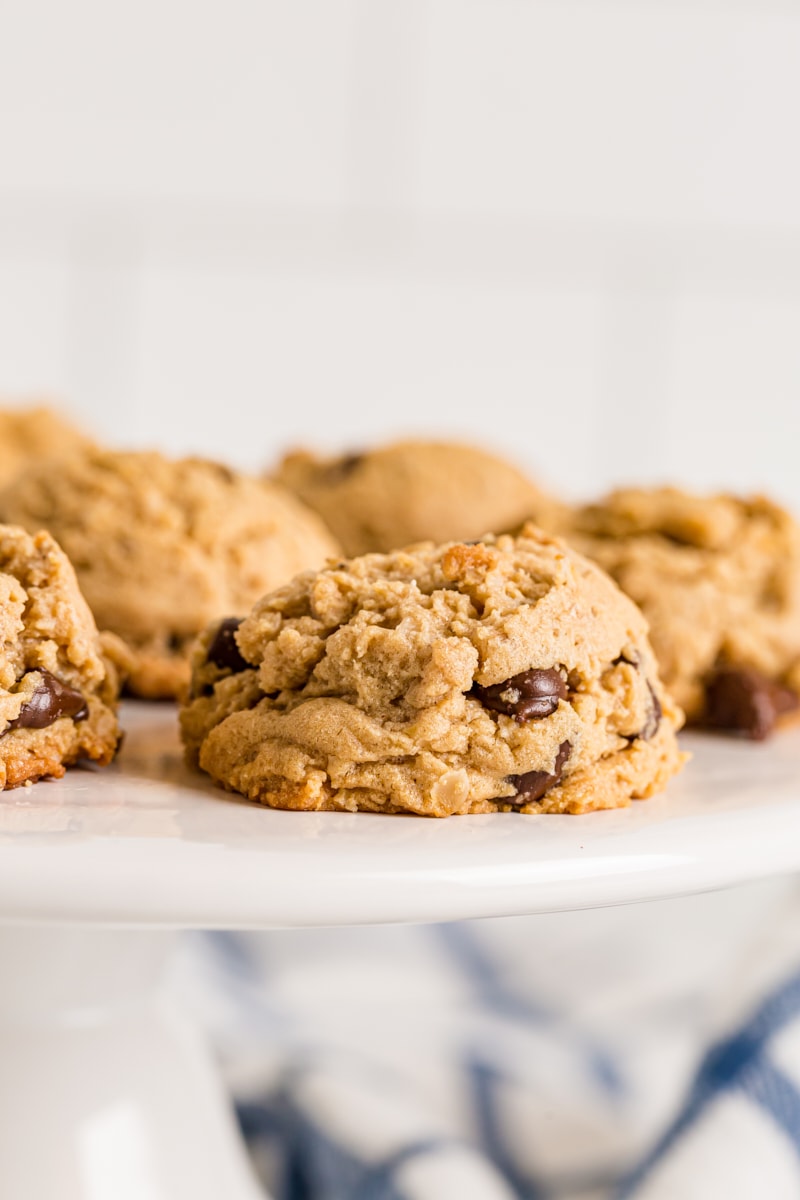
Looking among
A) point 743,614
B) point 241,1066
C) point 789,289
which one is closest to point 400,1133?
point 241,1066

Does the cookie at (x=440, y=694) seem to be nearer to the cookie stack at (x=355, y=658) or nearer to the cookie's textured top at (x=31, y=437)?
the cookie stack at (x=355, y=658)

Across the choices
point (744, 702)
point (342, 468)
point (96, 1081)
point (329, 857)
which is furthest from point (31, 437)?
point (329, 857)

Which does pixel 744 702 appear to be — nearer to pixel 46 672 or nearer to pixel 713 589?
pixel 713 589

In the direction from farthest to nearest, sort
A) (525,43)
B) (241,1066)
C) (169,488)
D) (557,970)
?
1. (525,43)
2. (557,970)
3. (241,1066)
4. (169,488)

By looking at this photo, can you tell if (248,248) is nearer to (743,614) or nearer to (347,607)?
(743,614)

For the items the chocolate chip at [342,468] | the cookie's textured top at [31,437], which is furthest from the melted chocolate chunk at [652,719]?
the cookie's textured top at [31,437]

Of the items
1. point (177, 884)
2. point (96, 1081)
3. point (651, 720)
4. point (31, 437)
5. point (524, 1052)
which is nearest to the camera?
point (177, 884)

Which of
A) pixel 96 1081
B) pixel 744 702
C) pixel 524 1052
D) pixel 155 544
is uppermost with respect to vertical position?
pixel 155 544
